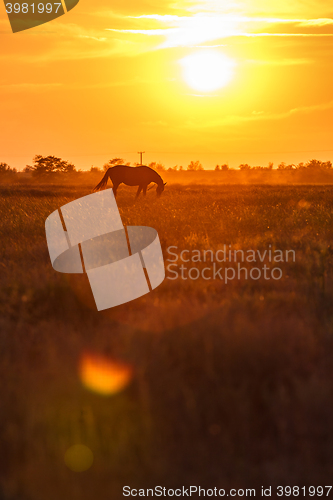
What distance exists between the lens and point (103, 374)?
277 cm

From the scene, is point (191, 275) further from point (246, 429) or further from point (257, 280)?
point (246, 429)

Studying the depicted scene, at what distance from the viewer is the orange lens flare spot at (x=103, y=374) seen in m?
2.67

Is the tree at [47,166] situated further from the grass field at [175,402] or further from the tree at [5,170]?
the grass field at [175,402]

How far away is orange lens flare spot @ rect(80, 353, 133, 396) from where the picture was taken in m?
2.67

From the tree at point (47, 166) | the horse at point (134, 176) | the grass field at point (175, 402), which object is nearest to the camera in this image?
the grass field at point (175, 402)

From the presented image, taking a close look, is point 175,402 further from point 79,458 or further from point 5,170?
point 5,170

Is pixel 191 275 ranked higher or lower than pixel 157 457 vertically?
lower

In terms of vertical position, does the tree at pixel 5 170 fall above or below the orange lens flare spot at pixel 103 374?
below

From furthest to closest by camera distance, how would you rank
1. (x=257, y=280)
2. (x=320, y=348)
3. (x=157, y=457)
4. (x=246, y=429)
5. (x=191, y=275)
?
1. (x=191, y=275)
2. (x=257, y=280)
3. (x=320, y=348)
4. (x=246, y=429)
5. (x=157, y=457)

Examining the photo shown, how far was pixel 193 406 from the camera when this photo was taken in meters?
2.48

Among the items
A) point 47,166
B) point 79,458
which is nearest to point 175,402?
point 79,458

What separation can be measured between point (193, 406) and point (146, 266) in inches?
116

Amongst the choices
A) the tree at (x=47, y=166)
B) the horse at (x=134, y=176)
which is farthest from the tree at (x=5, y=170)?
the horse at (x=134, y=176)

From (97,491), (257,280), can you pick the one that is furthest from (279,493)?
(257,280)
